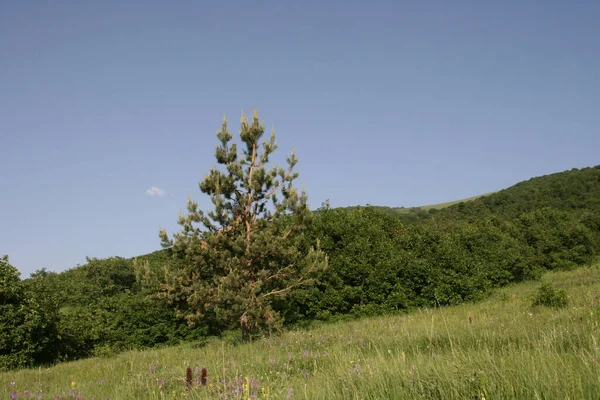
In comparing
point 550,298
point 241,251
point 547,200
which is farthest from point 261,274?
point 547,200

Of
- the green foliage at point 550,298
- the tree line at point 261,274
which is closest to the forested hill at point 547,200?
the tree line at point 261,274

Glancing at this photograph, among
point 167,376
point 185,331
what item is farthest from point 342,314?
point 167,376

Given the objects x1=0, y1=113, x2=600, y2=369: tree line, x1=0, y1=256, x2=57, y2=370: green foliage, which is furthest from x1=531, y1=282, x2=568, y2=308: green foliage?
x1=0, y1=256, x2=57, y2=370: green foliage

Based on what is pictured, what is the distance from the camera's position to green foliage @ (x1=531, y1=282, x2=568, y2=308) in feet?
39.4

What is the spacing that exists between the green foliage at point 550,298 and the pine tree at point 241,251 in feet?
22.5

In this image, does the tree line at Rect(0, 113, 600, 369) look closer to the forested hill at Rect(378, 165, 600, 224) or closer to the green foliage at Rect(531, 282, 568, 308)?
the green foliage at Rect(531, 282, 568, 308)

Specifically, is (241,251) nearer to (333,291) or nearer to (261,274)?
(261,274)

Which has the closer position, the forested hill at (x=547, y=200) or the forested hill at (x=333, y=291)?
the forested hill at (x=333, y=291)

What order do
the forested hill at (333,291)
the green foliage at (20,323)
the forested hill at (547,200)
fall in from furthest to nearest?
the forested hill at (547,200)
the forested hill at (333,291)
the green foliage at (20,323)

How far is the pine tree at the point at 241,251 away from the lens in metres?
12.9

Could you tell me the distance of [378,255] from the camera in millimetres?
22656

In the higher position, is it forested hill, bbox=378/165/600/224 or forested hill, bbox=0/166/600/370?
forested hill, bbox=378/165/600/224

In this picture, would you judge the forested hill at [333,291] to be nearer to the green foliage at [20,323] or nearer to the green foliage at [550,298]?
the green foliage at [20,323]

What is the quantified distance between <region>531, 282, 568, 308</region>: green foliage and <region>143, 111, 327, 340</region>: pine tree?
685 cm
